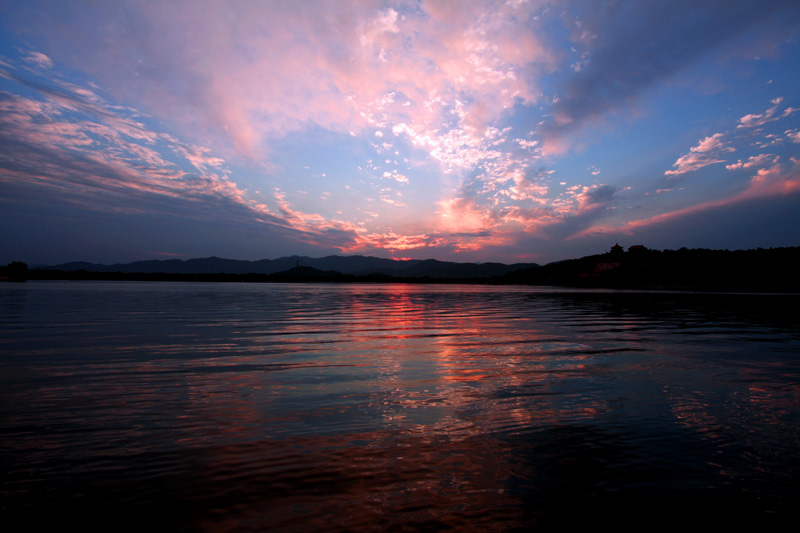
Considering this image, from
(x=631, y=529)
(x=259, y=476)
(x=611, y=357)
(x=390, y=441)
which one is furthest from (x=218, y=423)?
(x=611, y=357)

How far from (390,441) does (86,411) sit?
5925 mm

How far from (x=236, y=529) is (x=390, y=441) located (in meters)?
2.65

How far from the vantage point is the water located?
4199 millimetres

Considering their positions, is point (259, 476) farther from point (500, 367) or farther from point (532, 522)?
point (500, 367)

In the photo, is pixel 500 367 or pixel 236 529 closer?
pixel 236 529

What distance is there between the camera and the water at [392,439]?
4.20 meters

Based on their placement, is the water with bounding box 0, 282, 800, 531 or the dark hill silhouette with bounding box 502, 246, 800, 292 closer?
the water with bounding box 0, 282, 800, 531

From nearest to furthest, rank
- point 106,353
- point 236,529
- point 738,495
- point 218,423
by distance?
point 236,529 < point 738,495 < point 218,423 < point 106,353

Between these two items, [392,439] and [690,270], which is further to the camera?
[690,270]

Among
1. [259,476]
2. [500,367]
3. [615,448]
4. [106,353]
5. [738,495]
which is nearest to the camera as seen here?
[738,495]

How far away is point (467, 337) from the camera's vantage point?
17.3 meters

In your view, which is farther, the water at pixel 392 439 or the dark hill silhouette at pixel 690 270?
the dark hill silhouette at pixel 690 270

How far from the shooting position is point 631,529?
3908mm

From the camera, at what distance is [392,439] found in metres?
6.09
